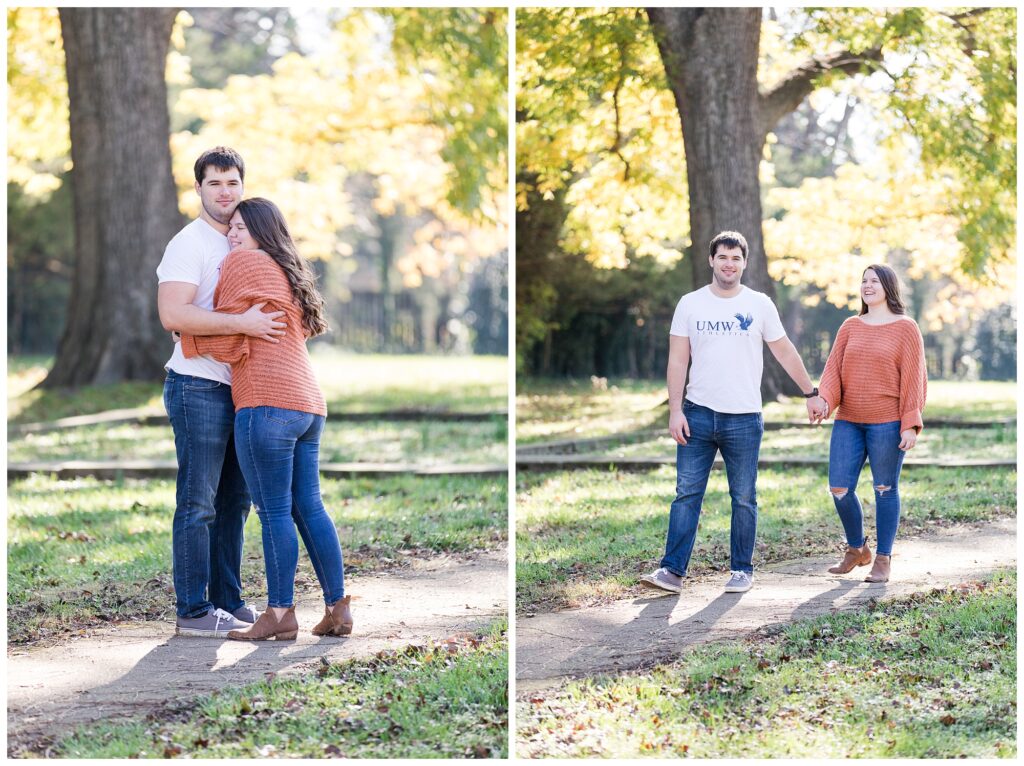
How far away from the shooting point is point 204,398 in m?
3.51

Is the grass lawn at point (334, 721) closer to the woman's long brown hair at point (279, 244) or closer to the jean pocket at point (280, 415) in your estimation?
the jean pocket at point (280, 415)

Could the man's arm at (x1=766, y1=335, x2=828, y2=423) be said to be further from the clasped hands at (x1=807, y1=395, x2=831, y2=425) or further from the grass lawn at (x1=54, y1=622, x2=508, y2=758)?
the grass lawn at (x1=54, y1=622, x2=508, y2=758)

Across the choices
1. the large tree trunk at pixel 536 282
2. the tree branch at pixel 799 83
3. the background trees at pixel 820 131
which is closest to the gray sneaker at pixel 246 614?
Answer: the background trees at pixel 820 131

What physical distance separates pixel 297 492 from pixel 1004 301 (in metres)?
7.76

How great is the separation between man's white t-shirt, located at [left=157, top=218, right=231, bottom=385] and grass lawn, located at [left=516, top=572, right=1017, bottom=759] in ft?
4.47

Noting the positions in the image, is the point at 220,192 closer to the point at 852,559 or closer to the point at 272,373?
the point at 272,373

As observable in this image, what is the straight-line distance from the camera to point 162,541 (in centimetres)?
518

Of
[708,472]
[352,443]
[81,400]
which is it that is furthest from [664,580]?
[81,400]

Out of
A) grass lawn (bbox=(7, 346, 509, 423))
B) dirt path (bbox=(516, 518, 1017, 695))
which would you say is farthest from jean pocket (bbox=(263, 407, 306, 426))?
grass lawn (bbox=(7, 346, 509, 423))

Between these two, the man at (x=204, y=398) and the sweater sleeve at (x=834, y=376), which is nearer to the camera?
the man at (x=204, y=398)

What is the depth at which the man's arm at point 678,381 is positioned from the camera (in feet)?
12.5

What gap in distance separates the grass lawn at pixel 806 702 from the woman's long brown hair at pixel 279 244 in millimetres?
1340

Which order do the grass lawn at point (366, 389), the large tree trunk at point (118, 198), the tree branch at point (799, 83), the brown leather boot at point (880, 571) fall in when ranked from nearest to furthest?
1. the brown leather boot at point (880, 571)
2. the tree branch at point (799, 83)
3. the grass lawn at point (366, 389)
4. the large tree trunk at point (118, 198)

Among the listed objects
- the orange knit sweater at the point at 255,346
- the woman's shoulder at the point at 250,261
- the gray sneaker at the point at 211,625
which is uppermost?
the woman's shoulder at the point at 250,261
